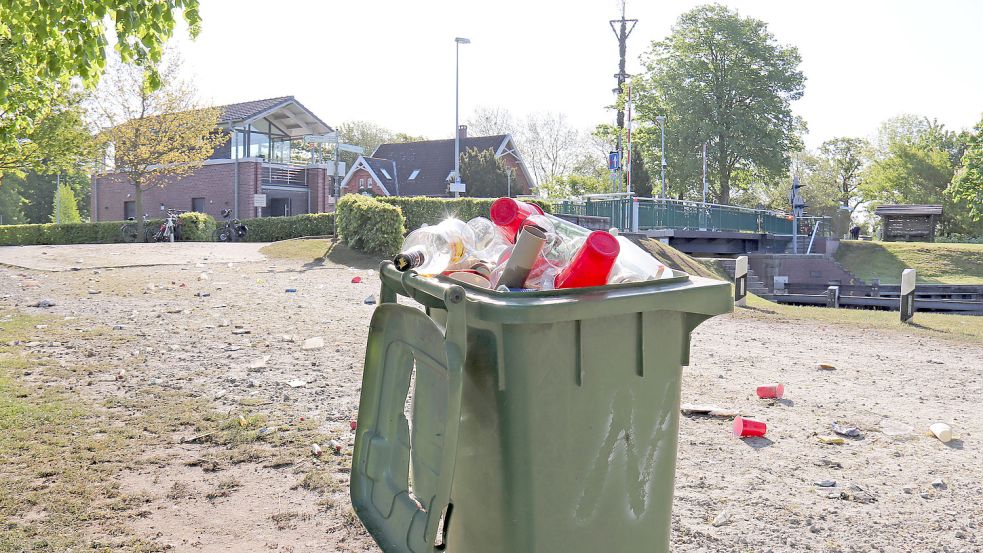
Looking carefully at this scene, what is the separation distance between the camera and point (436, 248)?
8.13 ft

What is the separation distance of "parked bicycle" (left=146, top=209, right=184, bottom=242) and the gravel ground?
575 inches

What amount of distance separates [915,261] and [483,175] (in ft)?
74.6

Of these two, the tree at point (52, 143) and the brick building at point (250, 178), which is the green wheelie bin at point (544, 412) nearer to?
the tree at point (52, 143)

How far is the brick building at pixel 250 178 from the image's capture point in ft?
117

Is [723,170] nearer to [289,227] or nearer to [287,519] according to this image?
[289,227]

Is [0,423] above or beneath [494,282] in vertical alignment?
beneath

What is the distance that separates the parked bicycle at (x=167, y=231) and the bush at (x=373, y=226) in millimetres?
10960

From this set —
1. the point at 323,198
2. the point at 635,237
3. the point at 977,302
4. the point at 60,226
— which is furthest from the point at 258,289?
the point at 323,198

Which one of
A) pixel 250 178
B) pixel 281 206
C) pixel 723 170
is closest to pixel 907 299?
pixel 250 178

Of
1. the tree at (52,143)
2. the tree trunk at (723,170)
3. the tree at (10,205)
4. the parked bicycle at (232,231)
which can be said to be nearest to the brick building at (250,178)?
the parked bicycle at (232,231)

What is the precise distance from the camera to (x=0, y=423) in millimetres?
4328

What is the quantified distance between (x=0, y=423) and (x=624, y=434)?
408 centimetres

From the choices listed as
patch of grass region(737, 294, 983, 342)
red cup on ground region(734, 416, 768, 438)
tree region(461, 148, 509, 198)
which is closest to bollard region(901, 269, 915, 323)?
patch of grass region(737, 294, 983, 342)

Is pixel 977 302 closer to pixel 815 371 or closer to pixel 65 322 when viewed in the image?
pixel 815 371
